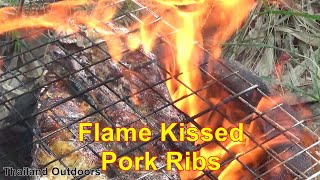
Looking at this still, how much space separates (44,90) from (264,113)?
0.75 metres

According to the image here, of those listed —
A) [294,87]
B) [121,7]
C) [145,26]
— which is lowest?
[294,87]

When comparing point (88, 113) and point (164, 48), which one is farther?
point (164, 48)

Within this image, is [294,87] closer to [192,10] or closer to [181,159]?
[192,10]

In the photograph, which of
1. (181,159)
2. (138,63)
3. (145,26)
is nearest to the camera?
(181,159)

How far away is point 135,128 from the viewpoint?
165 cm

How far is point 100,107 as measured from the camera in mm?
1706

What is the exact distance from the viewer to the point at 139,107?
175 cm

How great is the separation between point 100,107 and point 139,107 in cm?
14

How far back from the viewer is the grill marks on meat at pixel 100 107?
1557 millimetres

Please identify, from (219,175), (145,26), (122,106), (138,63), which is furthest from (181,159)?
(145,26)

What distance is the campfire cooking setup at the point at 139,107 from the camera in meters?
1.58

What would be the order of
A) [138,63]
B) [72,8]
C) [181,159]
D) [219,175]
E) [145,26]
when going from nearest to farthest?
[181,159]
[219,175]
[138,63]
[145,26]
[72,8]

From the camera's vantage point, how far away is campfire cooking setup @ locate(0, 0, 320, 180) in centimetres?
158

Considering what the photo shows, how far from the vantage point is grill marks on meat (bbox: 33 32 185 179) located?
1.56 m
